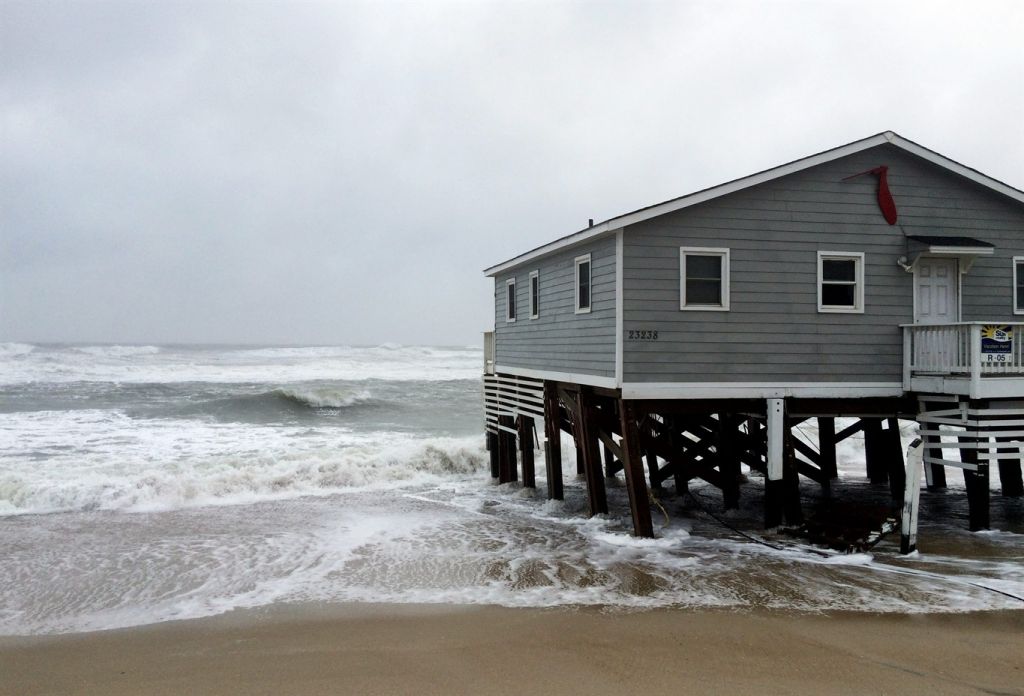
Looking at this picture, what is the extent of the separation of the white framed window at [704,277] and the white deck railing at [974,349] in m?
3.21

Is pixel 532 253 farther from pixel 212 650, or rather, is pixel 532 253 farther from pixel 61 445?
pixel 61 445

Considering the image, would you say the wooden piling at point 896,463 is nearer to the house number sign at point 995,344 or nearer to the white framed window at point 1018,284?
the white framed window at point 1018,284

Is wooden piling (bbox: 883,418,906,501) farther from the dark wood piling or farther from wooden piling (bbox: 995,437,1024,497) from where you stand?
the dark wood piling

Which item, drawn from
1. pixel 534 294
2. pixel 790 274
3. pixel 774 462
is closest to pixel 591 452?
pixel 774 462

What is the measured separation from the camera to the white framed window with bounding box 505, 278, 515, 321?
62.0ft

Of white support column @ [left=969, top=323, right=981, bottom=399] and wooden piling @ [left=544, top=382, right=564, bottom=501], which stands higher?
white support column @ [left=969, top=323, right=981, bottom=399]

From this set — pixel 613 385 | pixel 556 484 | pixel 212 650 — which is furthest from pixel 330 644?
pixel 556 484

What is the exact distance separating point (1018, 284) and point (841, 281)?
11.5 ft

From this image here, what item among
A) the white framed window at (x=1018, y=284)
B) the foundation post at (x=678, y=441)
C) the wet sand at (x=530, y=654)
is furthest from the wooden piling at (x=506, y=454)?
the white framed window at (x=1018, y=284)

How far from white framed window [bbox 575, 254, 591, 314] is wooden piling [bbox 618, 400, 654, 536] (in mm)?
2064

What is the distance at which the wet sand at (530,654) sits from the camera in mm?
7109

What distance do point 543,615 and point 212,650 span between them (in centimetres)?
361

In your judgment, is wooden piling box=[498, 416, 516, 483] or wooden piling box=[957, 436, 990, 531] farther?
wooden piling box=[498, 416, 516, 483]

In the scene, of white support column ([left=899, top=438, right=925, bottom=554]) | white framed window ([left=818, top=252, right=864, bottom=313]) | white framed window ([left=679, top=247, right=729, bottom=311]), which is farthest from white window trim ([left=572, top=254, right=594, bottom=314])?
white support column ([left=899, top=438, right=925, bottom=554])
